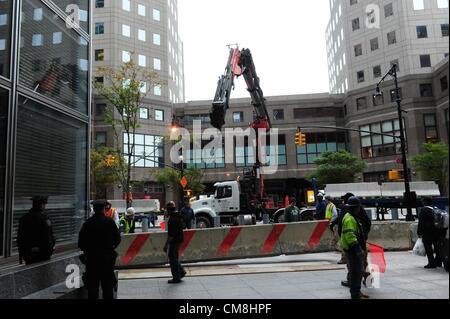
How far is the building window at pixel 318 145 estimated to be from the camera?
5491 centimetres

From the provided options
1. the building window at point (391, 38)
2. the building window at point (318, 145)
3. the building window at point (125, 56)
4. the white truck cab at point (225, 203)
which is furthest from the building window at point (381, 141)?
the building window at point (125, 56)

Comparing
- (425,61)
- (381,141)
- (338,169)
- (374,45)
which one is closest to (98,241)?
(338,169)

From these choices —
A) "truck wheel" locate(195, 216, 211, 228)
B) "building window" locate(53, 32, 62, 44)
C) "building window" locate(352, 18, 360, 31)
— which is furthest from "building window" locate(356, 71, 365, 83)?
"building window" locate(53, 32, 62, 44)

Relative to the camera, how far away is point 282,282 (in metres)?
8.76

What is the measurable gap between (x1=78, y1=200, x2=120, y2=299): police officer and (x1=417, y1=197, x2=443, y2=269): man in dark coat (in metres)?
7.46

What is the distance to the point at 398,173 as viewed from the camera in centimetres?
2509

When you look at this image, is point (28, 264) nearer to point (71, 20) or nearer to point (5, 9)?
point (5, 9)

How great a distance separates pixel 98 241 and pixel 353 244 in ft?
13.5

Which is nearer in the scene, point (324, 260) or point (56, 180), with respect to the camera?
Answer: point (56, 180)

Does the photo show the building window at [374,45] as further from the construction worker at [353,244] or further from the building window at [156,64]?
the construction worker at [353,244]

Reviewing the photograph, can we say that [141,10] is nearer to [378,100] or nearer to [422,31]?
[378,100]

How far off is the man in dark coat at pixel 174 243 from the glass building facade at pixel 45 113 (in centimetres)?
193
